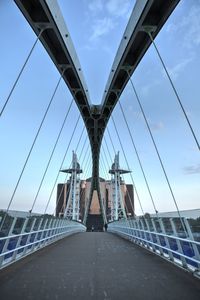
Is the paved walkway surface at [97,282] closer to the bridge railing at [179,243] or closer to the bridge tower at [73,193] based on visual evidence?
the bridge railing at [179,243]

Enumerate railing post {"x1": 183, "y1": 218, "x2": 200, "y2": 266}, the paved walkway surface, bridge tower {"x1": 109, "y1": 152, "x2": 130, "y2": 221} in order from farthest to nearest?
bridge tower {"x1": 109, "y1": 152, "x2": 130, "y2": 221}, railing post {"x1": 183, "y1": 218, "x2": 200, "y2": 266}, the paved walkway surface

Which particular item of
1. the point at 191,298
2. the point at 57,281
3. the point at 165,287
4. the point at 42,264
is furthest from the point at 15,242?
the point at 191,298

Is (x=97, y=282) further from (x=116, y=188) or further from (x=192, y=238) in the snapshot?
(x=116, y=188)

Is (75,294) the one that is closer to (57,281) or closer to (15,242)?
(57,281)

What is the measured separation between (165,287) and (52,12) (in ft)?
32.1

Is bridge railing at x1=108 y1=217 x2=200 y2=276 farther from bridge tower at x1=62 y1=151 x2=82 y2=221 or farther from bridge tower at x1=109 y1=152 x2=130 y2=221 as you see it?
bridge tower at x1=62 y1=151 x2=82 y2=221

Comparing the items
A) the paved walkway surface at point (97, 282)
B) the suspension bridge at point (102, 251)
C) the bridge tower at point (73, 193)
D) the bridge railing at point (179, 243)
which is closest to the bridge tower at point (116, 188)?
the bridge tower at point (73, 193)

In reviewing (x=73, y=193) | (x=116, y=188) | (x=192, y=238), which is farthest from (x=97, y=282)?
(x=73, y=193)

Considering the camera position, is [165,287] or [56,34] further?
[56,34]

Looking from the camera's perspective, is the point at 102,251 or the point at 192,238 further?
the point at 102,251

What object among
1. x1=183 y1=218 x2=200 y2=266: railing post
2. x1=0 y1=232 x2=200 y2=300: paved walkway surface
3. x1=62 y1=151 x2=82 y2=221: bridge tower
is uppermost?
x1=62 y1=151 x2=82 y2=221: bridge tower

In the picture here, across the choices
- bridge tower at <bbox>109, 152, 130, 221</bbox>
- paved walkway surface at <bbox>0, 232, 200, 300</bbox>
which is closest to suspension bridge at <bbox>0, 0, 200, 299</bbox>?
paved walkway surface at <bbox>0, 232, 200, 300</bbox>

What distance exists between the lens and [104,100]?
24000mm

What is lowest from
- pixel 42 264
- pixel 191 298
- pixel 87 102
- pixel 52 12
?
pixel 191 298
